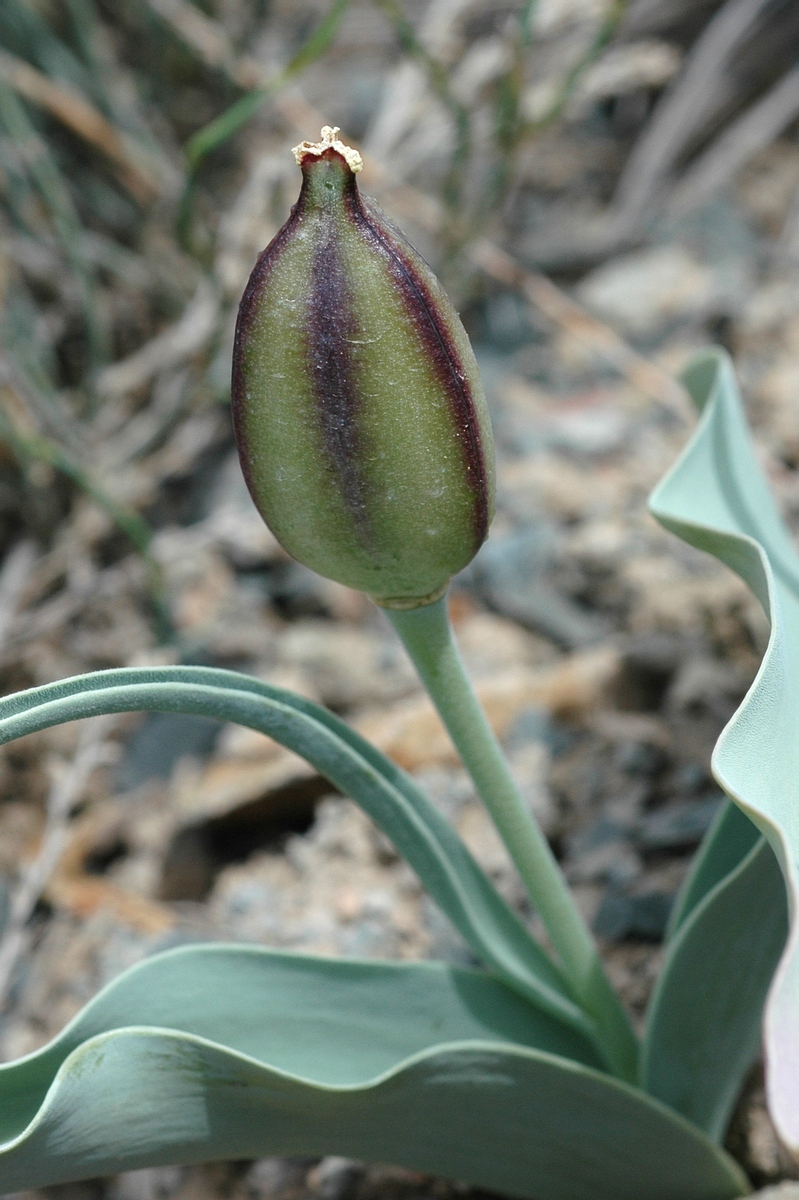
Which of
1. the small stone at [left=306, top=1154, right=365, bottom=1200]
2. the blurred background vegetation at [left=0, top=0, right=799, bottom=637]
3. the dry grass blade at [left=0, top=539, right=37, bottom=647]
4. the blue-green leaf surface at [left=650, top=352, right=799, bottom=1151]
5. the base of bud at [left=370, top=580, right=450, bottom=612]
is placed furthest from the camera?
the blurred background vegetation at [left=0, top=0, right=799, bottom=637]

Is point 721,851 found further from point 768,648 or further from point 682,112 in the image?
point 682,112

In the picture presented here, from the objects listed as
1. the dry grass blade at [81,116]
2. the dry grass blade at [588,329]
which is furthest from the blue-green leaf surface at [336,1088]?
the dry grass blade at [81,116]

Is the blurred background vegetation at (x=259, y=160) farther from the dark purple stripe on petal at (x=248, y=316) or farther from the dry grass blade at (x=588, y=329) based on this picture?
the dark purple stripe on petal at (x=248, y=316)

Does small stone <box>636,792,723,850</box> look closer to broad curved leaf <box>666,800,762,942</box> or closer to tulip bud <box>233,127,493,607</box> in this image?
broad curved leaf <box>666,800,762,942</box>

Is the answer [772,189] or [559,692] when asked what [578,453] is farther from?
[772,189]

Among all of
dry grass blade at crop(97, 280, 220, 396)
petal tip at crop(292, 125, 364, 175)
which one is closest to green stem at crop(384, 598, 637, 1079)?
petal tip at crop(292, 125, 364, 175)

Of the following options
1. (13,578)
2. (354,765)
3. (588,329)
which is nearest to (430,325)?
(354,765)

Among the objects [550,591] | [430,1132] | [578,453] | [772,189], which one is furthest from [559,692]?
[772,189]
